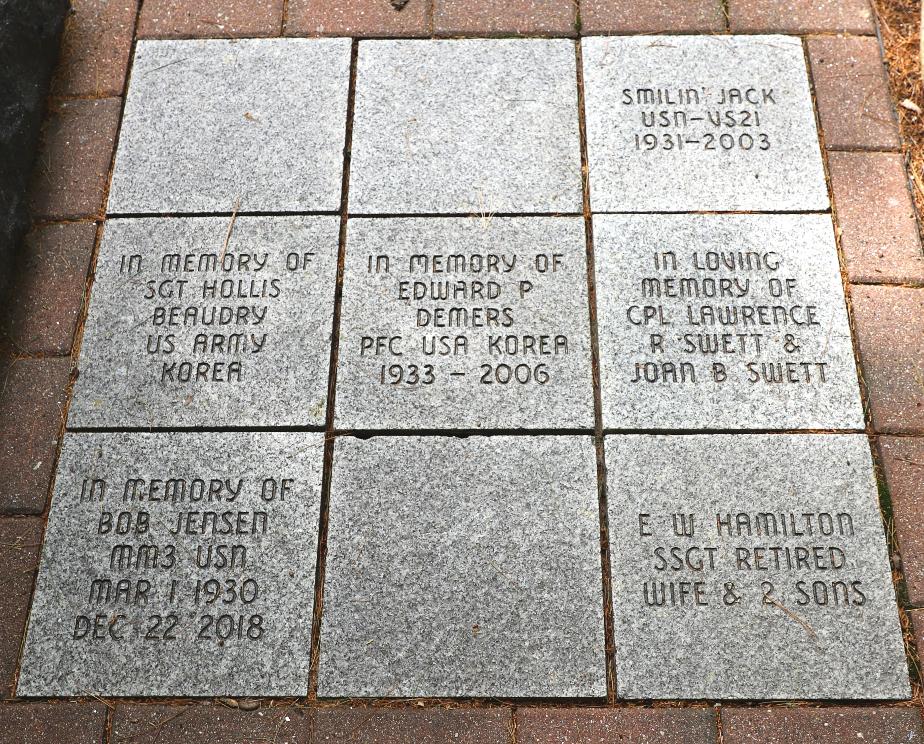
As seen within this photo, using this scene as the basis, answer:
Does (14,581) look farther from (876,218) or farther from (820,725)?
(876,218)

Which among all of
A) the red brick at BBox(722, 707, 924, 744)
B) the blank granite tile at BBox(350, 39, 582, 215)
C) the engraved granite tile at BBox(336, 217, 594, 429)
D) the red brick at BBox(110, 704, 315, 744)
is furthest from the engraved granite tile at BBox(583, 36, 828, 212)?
the red brick at BBox(110, 704, 315, 744)

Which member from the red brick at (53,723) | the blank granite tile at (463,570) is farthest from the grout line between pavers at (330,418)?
the red brick at (53,723)

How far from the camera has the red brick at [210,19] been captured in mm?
3332

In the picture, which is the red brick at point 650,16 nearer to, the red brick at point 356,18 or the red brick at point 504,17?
the red brick at point 504,17

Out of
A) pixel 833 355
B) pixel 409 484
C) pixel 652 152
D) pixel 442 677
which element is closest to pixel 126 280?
pixel 409 484

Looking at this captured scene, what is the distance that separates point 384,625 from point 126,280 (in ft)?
5.09

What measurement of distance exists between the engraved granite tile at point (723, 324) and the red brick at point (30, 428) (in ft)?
6.22

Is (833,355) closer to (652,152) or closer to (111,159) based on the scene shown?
(652,152)

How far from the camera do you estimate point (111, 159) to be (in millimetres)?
3125

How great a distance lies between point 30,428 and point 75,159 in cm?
112

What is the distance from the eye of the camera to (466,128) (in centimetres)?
310

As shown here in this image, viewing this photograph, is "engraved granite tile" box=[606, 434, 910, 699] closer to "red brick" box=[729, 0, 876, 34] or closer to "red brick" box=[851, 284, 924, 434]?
"red brick" box=[851, 284, 924, 434]

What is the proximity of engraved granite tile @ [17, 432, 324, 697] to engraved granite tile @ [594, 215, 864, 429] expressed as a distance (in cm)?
113

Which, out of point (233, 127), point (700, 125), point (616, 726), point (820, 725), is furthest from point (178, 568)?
point (700, 125)
